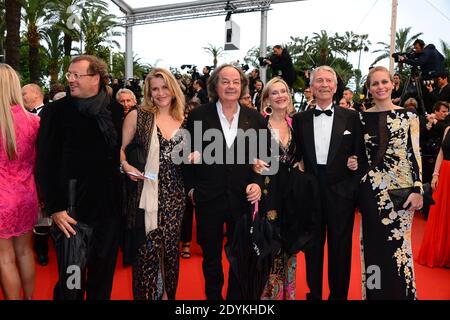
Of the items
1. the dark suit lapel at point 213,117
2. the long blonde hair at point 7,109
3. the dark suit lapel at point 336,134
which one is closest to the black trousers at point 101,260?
the long blonde hair at point 7,109

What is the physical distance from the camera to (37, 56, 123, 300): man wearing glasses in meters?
2.35

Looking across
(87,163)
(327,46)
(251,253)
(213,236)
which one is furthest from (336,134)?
(327,46)

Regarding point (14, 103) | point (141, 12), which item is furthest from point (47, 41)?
point (14, 103)

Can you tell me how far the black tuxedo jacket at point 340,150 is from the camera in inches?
110

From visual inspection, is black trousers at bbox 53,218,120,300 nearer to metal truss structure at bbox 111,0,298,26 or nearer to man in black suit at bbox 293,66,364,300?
man in black suit at bbox 293,66,364,300

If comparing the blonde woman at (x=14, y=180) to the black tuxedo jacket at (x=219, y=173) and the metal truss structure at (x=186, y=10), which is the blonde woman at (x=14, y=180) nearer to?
the black tuxedo jacket at (x=219, y=173)

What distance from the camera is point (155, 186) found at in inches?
107

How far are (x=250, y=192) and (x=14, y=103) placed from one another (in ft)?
5.73

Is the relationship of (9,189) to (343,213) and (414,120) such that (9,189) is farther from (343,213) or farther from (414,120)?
(414,120)

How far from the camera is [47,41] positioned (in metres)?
21.5

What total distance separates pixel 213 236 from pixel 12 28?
12.8 meters

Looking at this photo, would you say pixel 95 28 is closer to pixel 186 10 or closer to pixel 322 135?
pixel 186 10

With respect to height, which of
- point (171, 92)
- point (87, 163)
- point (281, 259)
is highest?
point (171, 92)

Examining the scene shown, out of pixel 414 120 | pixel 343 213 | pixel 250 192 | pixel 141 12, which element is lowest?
pixel 343 213
